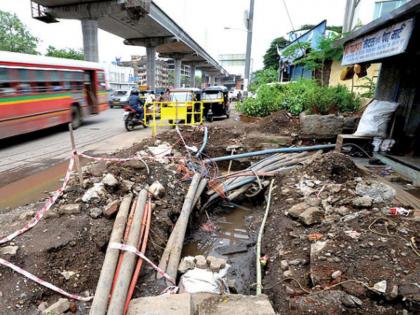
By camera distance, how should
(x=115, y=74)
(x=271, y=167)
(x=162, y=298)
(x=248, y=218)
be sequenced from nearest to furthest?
(x=162, y=298) → (x=248, y=218) → (x=271, y=167) → (x=115, y=74)

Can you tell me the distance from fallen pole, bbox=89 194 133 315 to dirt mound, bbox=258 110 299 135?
673 cm

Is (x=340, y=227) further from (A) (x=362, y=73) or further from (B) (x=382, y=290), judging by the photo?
(A) (x=362, y=73)

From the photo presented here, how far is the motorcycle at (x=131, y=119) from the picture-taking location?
12.3 meters

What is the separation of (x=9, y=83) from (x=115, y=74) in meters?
54.7

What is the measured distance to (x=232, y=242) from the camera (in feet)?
16.8

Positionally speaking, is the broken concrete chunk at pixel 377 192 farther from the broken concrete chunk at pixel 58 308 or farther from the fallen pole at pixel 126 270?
the broken concrete chunk at pixel 58 308

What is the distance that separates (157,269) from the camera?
3395 millimetres

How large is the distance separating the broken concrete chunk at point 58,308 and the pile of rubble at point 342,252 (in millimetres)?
2195

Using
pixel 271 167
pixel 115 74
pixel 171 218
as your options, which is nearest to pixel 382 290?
pixel 171 218

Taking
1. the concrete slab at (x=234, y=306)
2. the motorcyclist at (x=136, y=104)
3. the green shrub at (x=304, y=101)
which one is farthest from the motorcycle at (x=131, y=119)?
the concrete slab at (x=234, y=306)

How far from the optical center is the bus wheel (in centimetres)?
1252

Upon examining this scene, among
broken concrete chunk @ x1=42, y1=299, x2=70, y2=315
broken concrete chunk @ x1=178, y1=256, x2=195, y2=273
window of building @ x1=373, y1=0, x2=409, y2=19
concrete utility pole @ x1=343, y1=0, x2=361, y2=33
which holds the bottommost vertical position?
broken concrete chunk @ x1=178, y1=256, x2=195, y2=273

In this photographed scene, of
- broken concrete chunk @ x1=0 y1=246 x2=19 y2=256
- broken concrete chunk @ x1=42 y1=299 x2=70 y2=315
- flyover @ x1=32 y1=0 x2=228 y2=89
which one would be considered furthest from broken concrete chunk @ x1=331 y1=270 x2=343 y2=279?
flyover @ x1=32 y1=0 x2=228 y2=89

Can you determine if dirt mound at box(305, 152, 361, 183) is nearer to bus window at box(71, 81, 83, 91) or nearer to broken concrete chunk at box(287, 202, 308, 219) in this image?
broken concrete chunk at box(287, 202, 308, 219)
